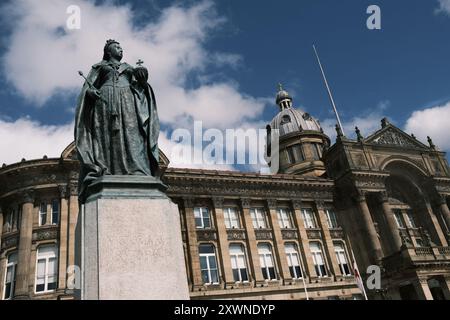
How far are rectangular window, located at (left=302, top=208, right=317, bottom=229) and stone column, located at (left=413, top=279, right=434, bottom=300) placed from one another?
908 cm

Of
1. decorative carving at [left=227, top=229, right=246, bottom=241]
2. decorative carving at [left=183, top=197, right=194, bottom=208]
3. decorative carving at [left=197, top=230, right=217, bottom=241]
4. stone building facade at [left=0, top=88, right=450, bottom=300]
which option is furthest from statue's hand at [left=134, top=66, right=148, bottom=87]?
decorative carving at [left=227, top=229, right=246, bottom=241]

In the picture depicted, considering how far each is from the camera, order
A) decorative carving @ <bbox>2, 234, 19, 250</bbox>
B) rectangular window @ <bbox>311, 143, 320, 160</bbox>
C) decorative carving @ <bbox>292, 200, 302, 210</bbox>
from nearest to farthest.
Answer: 1. decorative carving @ <bbox>2, 234, 19, 250</bbox>
2. decorative carving @ <bbox>292, 200, 302, 210</bbox>
3. rectangular window @ <bbox>311, 143, 320, 160</bbox>

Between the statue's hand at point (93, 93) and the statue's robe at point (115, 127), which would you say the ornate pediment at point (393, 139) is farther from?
the statue's hand at point (93, 93)

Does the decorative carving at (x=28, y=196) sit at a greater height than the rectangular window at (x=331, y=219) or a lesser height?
greater

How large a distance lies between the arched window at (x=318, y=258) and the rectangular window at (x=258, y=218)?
14.8 feet

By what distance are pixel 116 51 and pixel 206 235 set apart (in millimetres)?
25811

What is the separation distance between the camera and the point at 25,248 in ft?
85.9

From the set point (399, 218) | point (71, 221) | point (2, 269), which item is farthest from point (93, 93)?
point (399, 218)

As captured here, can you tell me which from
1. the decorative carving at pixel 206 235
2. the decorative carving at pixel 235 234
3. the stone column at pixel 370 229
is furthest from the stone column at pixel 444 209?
the decorative carving at pixel 206 235

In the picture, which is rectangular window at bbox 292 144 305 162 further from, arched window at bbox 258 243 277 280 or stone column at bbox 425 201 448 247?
arched window at bbox 258 243 277 280

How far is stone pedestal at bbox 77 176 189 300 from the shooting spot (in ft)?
14.5

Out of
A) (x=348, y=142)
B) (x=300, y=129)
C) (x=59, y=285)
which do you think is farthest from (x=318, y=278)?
(x=300, y=129)

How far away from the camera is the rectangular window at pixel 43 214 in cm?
2788
